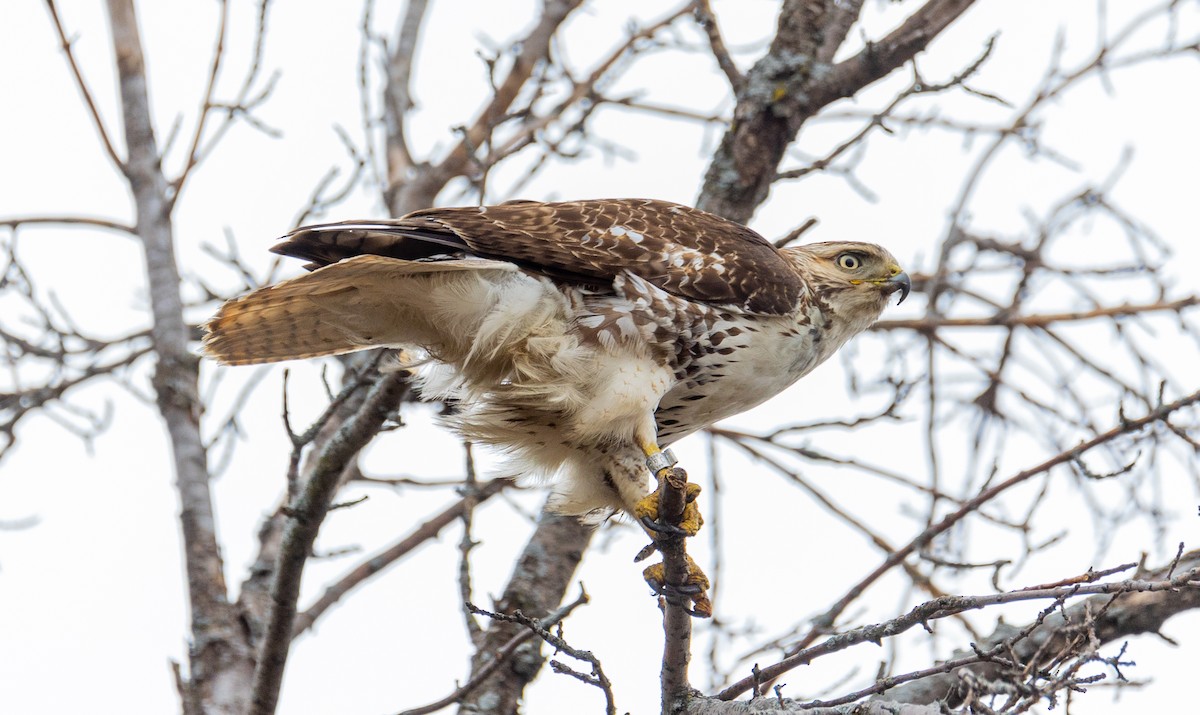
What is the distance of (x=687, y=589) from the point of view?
3.70m

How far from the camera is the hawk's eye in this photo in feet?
16.3

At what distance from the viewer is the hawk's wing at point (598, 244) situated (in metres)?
4.05

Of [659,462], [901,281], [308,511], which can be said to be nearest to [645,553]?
[659,462]

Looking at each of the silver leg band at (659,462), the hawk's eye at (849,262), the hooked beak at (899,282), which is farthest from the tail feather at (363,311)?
the hooked beak at (899,282)

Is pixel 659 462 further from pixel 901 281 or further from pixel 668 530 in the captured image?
pixel 901 281

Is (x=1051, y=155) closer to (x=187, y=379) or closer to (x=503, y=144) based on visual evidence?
(x=503, y=144)

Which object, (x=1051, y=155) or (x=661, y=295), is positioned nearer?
(x=661, y=295)

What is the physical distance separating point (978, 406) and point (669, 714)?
315 cm

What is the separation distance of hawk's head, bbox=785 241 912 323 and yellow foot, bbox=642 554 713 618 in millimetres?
1349

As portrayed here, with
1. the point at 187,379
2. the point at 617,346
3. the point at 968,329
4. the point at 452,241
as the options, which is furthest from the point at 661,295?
the point at 968,329

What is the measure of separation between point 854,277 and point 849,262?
8cm

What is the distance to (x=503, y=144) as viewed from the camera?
643cm

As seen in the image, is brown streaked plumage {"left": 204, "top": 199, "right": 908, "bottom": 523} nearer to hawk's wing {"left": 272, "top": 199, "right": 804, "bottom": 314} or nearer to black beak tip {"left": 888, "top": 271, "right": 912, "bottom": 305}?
hawk's wing {"left": 272, "top": 199, "right": 804, "bottom": 314}

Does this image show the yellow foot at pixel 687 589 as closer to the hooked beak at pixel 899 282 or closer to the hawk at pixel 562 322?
the hawk at pixel 562 322
